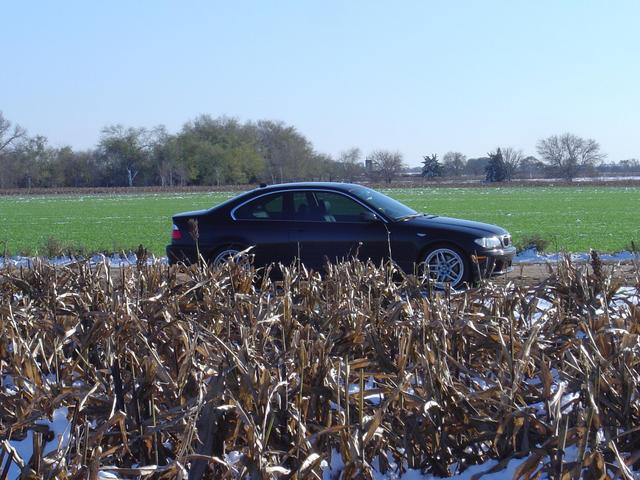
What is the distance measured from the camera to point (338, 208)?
12219 millimetres

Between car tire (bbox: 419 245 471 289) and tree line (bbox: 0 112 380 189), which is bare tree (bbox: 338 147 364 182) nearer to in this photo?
tree line (bbox: 0 112 380 189)

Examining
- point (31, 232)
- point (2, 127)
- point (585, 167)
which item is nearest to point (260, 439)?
point (31, 232)

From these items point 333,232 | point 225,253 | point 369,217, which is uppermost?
point 369,217

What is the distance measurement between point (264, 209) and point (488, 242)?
3.16 m

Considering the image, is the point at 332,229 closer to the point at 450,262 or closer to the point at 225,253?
the point at 225,253

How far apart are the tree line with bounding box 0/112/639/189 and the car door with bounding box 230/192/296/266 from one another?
96544mm

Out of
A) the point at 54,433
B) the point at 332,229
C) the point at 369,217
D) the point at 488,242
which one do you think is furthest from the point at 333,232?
the point at 54,433

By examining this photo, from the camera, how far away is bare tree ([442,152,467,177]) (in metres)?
136

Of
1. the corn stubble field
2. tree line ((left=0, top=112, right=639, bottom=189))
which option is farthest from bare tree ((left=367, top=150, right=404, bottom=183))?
the corn stubble field

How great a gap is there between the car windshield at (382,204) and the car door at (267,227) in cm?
103

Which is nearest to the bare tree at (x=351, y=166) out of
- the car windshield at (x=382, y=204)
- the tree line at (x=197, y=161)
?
the tree line at (x=197, y=161)

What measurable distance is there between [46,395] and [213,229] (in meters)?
8.13

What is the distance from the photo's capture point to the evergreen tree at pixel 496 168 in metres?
110

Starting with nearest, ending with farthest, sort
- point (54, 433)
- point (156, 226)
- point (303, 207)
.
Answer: point (54, 433) < point (303, 207) < point (156, 226)
